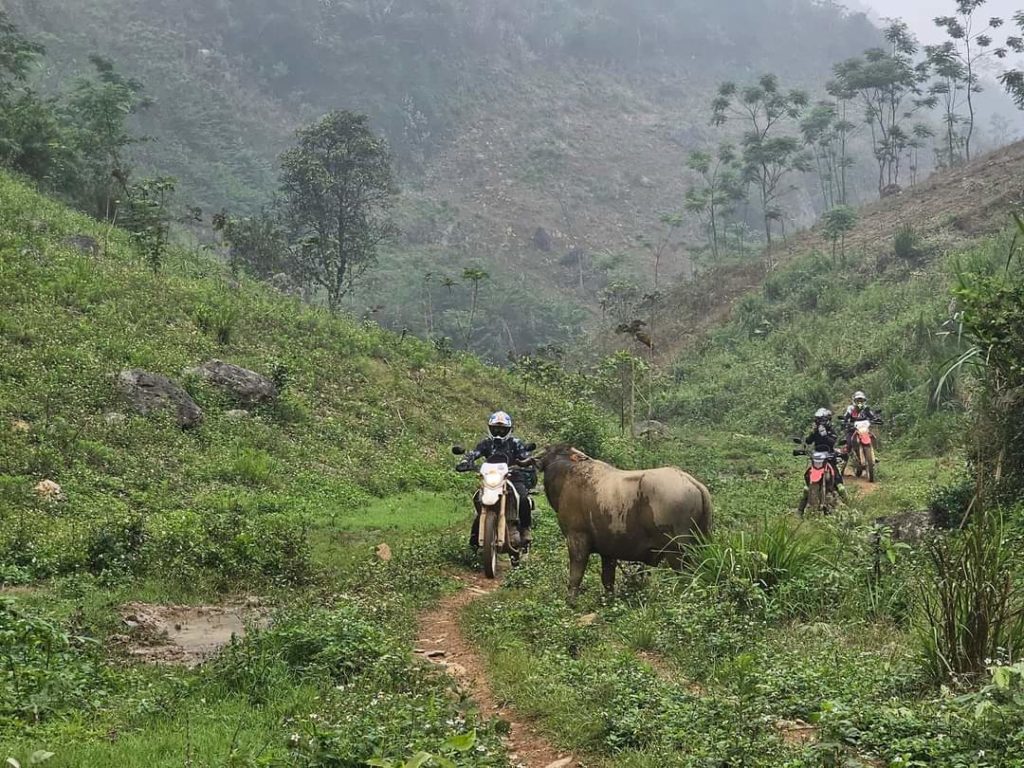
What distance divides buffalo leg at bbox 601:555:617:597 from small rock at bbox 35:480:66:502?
7.75 metres

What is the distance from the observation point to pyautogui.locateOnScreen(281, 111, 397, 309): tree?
→ 1650 inches

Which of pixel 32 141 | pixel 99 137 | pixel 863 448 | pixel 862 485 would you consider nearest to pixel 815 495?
pixel 862 485

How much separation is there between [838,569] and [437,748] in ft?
16.5

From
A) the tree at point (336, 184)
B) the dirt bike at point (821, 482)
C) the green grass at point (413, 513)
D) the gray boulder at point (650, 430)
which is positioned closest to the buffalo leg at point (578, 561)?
the green grass at point (413, 513)

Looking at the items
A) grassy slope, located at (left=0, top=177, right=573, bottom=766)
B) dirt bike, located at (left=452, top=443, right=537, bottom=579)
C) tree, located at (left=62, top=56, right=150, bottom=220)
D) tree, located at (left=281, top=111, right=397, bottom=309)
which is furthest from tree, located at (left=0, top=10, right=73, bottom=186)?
dirt bike, located at (left=452, top=443, right=537, bottom=579)

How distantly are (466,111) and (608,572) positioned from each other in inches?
4000

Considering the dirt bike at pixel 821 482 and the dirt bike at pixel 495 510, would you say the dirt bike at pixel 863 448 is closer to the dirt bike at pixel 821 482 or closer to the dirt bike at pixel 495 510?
the dirt bike at pixel 821 482

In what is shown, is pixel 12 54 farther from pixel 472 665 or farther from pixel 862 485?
pixel 472 665

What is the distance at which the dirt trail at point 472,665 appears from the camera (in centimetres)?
586

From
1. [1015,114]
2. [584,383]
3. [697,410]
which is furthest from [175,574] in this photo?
[1015,114]

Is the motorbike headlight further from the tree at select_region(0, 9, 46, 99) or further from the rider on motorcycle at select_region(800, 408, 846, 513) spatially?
the tree at select_region(0, 9, 46, 99)

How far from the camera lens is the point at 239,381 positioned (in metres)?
20.5

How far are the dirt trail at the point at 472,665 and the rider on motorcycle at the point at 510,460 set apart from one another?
0.85 meters

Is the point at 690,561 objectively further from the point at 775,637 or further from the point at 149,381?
the point at 149,381
